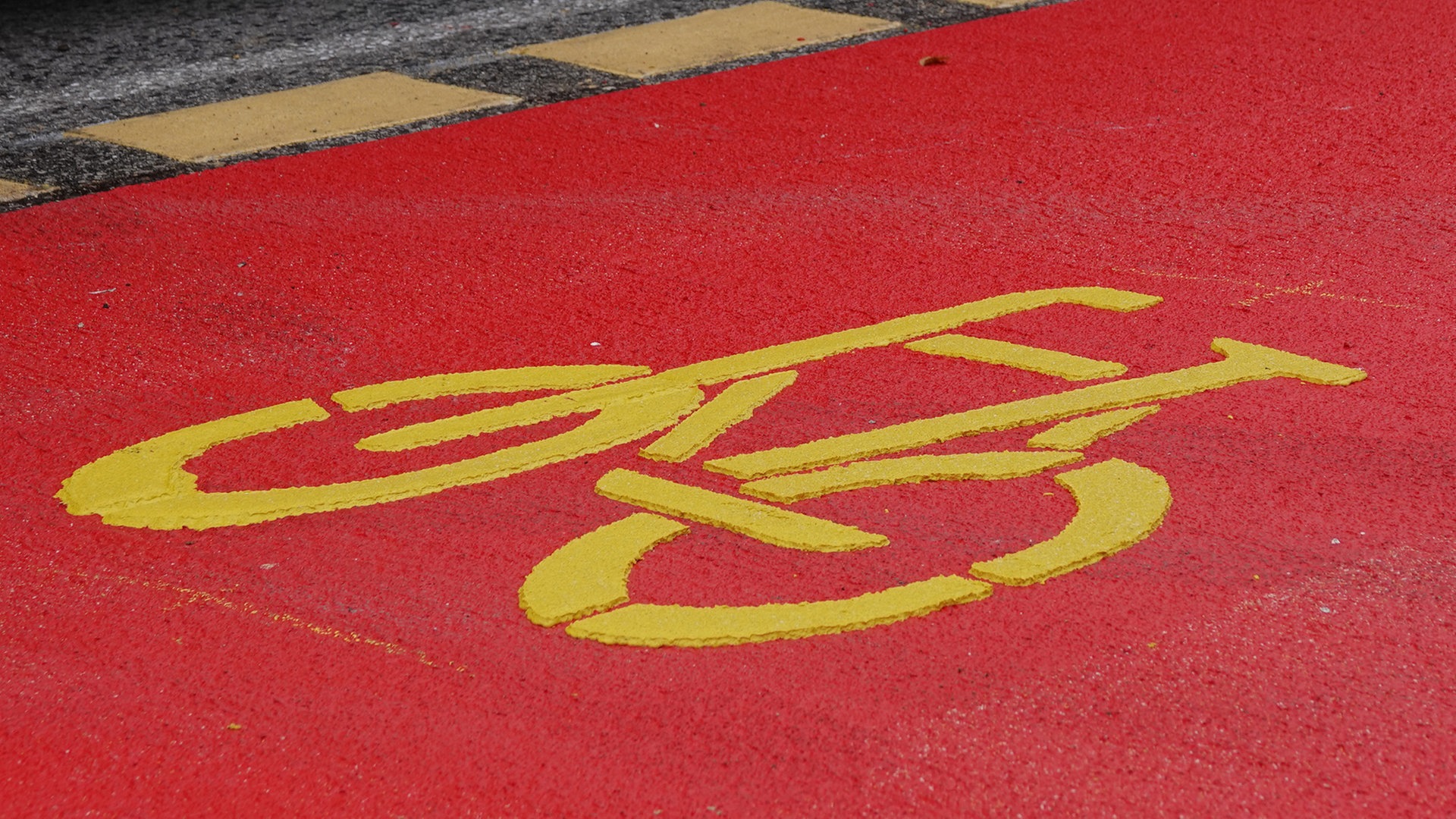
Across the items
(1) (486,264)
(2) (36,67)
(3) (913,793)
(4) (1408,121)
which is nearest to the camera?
(3) (913,793)

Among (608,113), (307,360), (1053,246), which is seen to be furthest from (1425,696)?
(608,113)

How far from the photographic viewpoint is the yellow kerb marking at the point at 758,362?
293 centimetres

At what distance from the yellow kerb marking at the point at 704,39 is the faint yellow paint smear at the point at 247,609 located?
3.29 meters

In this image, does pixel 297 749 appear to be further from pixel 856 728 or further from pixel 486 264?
pixel 486 264

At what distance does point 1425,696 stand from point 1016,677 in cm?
55

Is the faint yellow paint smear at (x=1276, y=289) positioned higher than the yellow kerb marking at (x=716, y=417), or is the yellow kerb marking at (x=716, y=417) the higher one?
the faint yellow paint smear at (x=1276, y=289)

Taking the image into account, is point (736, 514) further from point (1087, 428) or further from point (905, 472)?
point (1087, 428)

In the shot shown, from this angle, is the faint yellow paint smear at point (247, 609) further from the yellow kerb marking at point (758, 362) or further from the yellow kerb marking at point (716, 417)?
the yellow kerb marking at point (716, 417)

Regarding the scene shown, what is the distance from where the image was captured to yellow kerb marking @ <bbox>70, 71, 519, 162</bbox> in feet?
15.5

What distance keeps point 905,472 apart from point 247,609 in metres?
1.11

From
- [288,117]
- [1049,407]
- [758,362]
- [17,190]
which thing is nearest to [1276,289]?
[1049,407]

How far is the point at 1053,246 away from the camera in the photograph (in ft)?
12.3

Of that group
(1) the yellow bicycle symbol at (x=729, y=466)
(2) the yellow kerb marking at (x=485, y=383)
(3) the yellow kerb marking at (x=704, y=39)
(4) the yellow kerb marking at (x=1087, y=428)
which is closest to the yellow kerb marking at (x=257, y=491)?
(1) the yellow bicycle symbol at (x=729, y=466)

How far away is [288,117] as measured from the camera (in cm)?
499
